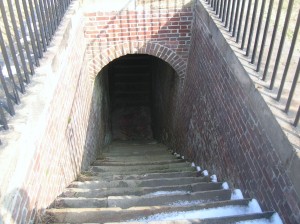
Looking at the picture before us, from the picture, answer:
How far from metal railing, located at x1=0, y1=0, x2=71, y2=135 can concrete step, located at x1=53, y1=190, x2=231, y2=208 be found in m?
1.14

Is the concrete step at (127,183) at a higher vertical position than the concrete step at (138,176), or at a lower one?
higher

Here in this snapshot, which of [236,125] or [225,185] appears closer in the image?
[236,125]

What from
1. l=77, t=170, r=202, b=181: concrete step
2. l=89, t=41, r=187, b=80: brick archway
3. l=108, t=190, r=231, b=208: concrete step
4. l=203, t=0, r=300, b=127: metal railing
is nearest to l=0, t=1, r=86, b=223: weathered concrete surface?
l=77, t=170, r=202, b=181: concrete step

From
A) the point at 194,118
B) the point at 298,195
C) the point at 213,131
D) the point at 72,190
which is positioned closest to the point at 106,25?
the point at 194,118

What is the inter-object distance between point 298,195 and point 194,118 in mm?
3333

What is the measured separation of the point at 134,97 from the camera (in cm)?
1202

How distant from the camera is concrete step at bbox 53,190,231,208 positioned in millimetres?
3229

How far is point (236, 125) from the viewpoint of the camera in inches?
144

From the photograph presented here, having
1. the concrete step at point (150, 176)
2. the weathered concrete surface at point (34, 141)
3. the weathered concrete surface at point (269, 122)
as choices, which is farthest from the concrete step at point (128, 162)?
the weathered concrete surface at point (269, 122)

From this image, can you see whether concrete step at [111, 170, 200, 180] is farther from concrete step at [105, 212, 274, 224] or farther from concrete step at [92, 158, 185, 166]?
concrete step at [105, 212, 274, 224]

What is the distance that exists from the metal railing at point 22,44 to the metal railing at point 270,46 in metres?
2.25

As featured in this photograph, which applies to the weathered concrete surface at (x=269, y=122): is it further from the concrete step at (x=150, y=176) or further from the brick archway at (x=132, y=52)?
the brick archway at (x=132, y=52)

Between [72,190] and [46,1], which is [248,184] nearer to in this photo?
[72,190]

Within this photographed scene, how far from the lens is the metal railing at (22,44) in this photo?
8.51 feet
